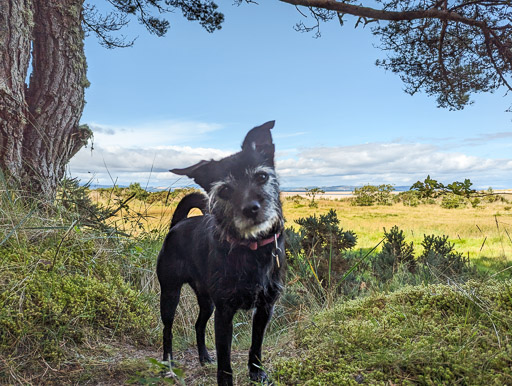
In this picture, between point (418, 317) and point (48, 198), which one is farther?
point (48, 198)

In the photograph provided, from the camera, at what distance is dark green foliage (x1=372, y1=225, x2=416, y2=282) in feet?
24.4

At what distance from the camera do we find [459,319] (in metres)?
2.80

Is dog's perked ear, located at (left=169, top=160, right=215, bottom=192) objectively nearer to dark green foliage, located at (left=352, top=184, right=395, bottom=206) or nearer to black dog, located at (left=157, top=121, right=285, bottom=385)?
black dog, located at (left=157, top=121, right=285, bottom=385)

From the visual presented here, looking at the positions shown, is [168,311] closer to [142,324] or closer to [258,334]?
[258,334]

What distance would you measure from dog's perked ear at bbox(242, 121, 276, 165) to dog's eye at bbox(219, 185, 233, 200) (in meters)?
0.31

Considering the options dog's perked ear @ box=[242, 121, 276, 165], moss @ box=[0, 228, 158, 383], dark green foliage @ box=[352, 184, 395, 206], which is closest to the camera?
dog's perked ear @ box=[242, 121, 276, 165]

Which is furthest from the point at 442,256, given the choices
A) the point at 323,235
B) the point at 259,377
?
the point at 259,377

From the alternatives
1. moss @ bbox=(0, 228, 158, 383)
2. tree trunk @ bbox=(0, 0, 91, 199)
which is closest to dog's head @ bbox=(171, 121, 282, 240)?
moss @ bbox=(0, 228, 158, 383)

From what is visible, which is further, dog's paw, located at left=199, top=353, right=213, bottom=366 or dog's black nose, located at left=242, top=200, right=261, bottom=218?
dog's paw, located at left=199, top=353, right=213, bottom=366

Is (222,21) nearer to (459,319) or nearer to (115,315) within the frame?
(115,315)

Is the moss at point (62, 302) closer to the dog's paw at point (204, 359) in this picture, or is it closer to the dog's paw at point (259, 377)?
the dog's paw at point (204, 359)

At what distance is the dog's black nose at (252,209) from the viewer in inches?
88.2

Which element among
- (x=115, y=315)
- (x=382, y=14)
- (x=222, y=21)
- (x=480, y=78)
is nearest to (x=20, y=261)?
(x=115, y=315)

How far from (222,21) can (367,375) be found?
860cm
